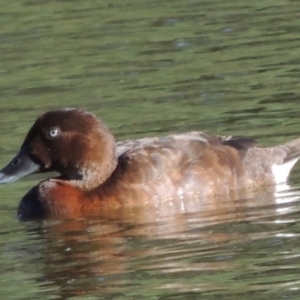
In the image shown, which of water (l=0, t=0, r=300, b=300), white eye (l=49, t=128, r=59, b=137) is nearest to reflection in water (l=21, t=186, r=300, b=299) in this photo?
water (l=0, t=0, r=300, b=300)

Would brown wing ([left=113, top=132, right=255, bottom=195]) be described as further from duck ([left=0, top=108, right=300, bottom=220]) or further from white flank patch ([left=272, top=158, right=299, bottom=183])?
white flank patch ([left=272, top=158, right=299, bottom=183])

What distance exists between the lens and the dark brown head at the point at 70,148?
11805 millimetres

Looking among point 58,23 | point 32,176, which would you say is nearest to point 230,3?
point 58,23

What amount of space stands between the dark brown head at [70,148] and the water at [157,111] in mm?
388

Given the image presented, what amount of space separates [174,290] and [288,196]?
9.55 feet

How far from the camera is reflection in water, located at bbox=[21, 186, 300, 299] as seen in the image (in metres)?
8.97

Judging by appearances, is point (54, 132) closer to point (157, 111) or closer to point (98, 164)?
point (98, 164)

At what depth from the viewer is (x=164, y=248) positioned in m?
9.89

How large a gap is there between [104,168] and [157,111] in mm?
2247

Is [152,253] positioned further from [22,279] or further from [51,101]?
[51,101]

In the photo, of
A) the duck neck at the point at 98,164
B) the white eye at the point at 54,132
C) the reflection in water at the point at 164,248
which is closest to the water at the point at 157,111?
the reflection in water at the point at 164,248

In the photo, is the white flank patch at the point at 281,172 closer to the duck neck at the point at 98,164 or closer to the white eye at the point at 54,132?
the duck neck at the point at 98,164

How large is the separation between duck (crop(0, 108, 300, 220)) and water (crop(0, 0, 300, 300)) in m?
0.26

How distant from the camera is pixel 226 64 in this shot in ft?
51.4
